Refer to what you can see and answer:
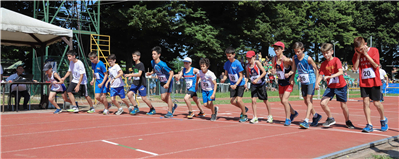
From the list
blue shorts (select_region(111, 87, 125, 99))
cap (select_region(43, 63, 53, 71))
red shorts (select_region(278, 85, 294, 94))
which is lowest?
blue shorts (select_region(111, 87, 125, 99))

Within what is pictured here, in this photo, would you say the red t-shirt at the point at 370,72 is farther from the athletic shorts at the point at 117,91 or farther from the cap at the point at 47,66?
the cap at the point at 47,66

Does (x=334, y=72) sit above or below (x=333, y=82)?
above

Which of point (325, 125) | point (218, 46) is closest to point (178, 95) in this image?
point (218, 46)

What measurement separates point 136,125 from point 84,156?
118 inches

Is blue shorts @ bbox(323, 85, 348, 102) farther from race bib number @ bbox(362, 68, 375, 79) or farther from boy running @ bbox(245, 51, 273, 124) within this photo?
boy running @ bbox(245, 51, 273, 124)

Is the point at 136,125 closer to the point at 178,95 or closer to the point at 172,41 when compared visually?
the point at 178,95

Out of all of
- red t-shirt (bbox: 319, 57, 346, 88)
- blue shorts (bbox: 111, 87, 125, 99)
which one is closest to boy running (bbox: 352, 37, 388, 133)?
red t-shirt (bbox: 319, 57, 346, 88)

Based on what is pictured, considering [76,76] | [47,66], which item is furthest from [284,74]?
[47,66]

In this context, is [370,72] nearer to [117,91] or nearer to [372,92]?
[372,92]

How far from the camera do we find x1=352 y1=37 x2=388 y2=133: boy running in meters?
6.40

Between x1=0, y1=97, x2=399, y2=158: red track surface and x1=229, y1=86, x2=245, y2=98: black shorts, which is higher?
x1=229, y1=86, x2=245, y2=98: black shorts

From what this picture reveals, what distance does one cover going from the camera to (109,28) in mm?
26312

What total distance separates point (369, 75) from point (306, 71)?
122 centimetres

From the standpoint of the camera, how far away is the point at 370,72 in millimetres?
6469
